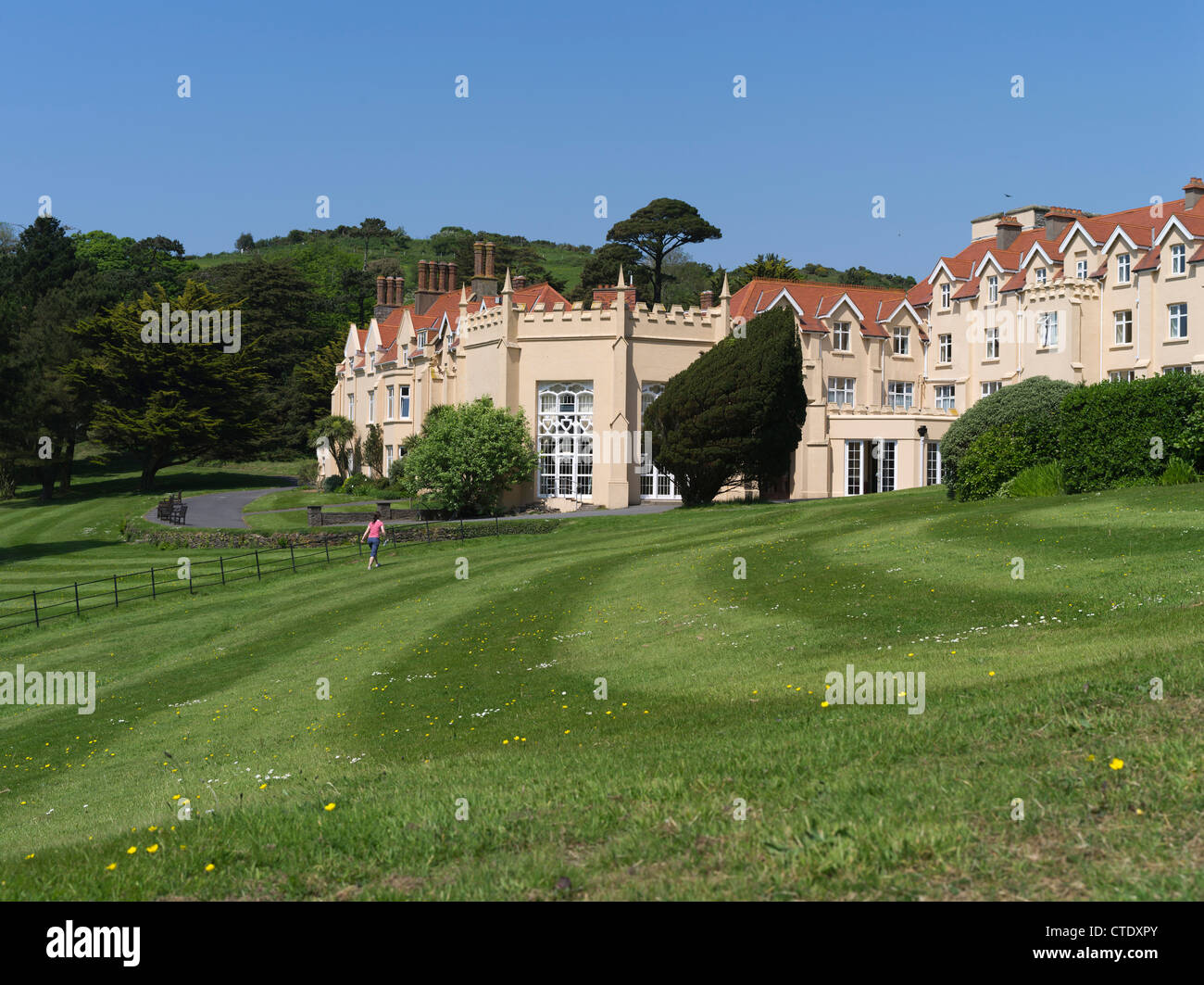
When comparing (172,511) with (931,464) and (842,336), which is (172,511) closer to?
(842,336)

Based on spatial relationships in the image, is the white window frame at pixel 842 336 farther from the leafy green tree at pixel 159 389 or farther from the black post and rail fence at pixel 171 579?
the leafy green tree at pixel 159 389

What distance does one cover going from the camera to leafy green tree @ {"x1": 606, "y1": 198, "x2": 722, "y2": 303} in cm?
8788

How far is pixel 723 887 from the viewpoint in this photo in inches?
233

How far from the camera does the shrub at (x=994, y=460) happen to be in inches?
1067

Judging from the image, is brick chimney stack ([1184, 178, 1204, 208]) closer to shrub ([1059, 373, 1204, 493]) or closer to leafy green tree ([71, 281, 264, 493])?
shrub ([1059, 373, 1204, 493])

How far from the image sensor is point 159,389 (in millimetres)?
70625

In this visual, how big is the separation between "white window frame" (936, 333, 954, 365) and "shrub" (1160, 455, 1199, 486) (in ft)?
107

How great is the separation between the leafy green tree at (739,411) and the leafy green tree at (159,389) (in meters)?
38.6

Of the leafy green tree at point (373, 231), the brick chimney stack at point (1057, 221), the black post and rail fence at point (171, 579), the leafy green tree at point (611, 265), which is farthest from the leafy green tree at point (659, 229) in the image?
the leafy green tree at point (373, 231)

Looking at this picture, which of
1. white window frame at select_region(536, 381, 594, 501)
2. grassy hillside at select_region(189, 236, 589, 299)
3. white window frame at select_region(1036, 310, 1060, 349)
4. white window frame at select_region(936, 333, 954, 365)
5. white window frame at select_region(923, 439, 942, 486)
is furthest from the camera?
grassy hillside at select_region(189, 236, 589, 299)

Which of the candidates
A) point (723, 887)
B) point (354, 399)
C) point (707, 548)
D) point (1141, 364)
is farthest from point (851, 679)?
point (354, 399)

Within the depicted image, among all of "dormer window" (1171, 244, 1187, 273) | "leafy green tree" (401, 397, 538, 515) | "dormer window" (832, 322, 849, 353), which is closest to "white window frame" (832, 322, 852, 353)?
"dormer window" (832, 322, 849, 353)
